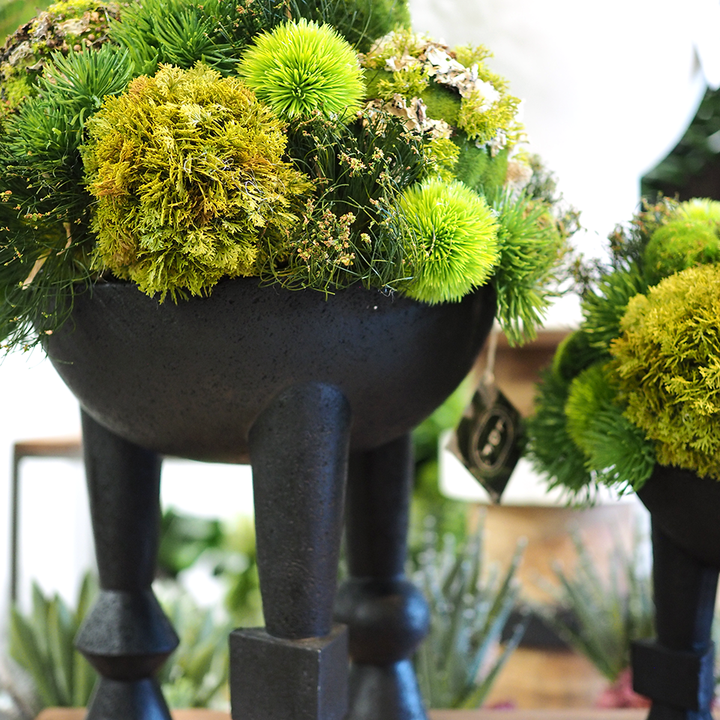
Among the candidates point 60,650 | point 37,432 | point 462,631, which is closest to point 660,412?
point 462,631

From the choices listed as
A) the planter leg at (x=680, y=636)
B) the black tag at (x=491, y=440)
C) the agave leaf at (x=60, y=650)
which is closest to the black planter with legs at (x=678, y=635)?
the planter leg at (x=680, y=636)

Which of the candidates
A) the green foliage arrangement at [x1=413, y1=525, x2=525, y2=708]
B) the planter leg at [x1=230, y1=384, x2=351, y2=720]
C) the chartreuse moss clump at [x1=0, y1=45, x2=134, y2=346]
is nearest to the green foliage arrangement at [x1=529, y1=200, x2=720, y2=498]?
the planter leg at [x1=230, y1=384, x2=351, y2=720]

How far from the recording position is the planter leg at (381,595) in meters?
0.44

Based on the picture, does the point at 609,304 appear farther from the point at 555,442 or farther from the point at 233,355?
the point at 233,355

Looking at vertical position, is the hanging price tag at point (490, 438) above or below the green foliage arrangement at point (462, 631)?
above

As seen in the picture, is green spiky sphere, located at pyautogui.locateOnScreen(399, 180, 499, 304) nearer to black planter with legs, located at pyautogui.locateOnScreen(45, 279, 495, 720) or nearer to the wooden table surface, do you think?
black planter with legs, located at pyautogui.locateOnScreen(45, 279, 495, 720)

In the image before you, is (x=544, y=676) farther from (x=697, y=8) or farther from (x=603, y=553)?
(x=697, y=8)

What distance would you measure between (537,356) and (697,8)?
1.42 feet

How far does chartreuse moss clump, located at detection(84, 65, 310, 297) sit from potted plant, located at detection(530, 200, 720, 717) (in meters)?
0.17

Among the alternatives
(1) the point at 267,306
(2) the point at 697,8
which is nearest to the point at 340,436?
(1) the point at 267,306

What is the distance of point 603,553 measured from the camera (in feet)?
3.42

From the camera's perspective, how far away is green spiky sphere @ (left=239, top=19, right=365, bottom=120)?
0.29m

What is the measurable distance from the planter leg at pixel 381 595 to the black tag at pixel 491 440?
5 centimetres

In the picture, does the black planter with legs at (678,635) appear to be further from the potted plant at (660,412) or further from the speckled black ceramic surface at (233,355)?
the speckled black ceramic surface at (233,355)
